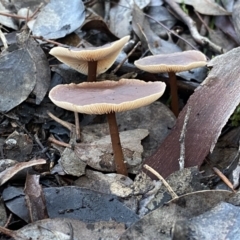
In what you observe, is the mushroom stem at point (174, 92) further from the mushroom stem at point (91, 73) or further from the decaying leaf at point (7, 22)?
the decaying leaf at point (7, 22)

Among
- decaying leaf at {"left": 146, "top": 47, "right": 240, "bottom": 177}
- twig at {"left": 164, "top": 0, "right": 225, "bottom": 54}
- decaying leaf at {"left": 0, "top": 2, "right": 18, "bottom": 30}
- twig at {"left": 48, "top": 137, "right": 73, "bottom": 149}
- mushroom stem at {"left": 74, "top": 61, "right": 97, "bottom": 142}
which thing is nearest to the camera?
decaying leaf at {"left": 146, "top": 47, "right": 240, "bottom": 177}

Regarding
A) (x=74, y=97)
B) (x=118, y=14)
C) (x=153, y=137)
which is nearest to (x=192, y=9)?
(x=118, y=14)

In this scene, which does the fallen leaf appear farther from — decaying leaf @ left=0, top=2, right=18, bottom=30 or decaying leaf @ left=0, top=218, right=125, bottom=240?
decaying leaf @ left=0, top=218, right=125, bottom=240

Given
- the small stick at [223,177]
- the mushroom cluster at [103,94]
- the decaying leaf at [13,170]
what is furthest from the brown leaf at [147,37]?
the decaying leaf at [13,170]

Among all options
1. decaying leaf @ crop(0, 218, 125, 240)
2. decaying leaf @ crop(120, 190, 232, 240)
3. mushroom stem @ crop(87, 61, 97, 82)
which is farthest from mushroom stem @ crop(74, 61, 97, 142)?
decaying leaf @ crop(120, 190, 232, 240)

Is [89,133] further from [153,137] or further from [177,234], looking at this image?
[177,234]

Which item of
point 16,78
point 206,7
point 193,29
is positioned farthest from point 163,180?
point 206,7
